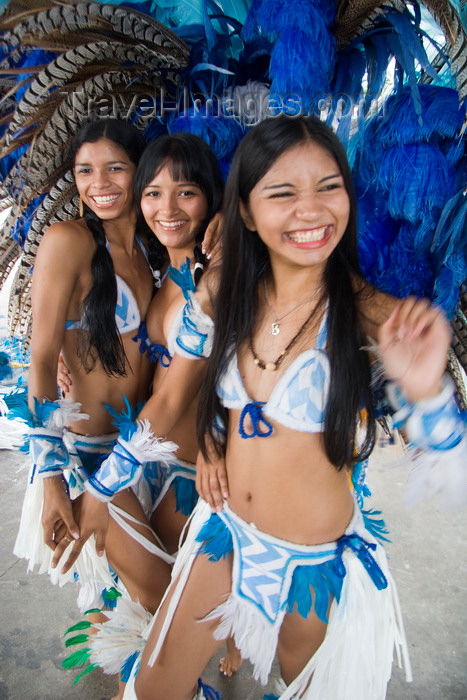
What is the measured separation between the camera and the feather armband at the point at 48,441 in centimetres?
161

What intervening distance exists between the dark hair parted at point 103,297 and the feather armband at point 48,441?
0.22 metres

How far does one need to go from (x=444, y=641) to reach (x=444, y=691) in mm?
239

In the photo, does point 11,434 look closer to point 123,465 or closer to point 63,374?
point 63,374

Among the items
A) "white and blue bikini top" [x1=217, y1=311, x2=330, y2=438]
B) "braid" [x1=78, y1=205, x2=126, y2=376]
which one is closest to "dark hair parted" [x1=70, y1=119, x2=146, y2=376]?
"braid" [x1=78, y1=205, x2=126, y2=376]

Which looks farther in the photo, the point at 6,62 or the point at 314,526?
the point at 6,62

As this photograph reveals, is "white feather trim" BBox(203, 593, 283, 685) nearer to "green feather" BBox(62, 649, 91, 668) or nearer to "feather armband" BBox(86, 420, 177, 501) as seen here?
"feather armband" BBox(86, 420, 177, 501)

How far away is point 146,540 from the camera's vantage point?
1736mm

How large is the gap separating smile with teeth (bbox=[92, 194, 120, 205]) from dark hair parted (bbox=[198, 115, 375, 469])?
0.56 m

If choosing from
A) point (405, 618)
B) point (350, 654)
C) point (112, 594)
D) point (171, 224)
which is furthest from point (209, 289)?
point (405, 618)

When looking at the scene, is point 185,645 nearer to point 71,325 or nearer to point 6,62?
point 71,325

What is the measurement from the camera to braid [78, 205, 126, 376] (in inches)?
68.6

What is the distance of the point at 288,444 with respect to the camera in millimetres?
1309

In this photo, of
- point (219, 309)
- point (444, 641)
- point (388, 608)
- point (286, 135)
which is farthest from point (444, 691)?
point (286, 135)

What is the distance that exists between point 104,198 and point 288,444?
1.04m
